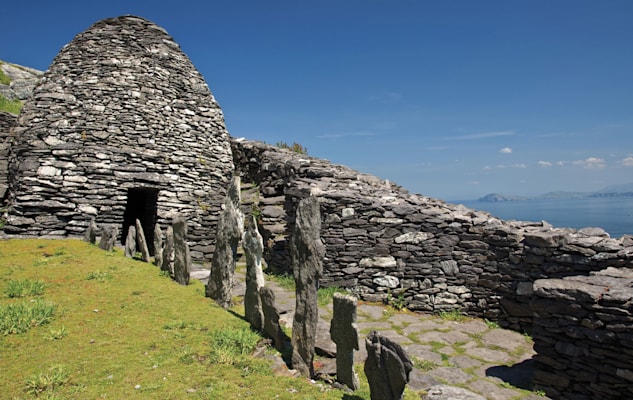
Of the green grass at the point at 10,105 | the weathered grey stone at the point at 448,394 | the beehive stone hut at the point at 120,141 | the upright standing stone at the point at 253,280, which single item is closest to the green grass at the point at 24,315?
the upright standing stone at the point at 253,280

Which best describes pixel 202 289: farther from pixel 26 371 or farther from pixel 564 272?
pixel 564 272

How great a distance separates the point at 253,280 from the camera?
7.12 metres

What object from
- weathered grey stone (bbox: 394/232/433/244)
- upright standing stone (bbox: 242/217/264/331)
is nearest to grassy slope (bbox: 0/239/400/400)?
upright standing stone (bbox: 242/217/264/331)

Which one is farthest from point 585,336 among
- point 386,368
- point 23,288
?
point 23,288

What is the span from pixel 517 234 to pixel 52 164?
15064 mm

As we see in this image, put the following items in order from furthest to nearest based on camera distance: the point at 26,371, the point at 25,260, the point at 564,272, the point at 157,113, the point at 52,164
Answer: the point at 157,113
the point at 52,164
the point at 25,260
the point at 564,272
the point at 26,371

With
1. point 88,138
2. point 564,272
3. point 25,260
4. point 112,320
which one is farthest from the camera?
point 88,138

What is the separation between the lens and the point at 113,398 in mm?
4551

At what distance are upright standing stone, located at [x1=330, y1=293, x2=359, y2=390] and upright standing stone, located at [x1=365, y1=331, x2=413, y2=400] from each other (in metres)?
0.44

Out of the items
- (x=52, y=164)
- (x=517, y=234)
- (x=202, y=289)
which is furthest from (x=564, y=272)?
(x=52, y=164)

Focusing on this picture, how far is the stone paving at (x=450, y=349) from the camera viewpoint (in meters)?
6.17

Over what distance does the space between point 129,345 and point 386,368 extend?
4.19 metres

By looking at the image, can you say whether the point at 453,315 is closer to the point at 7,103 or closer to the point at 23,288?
the point at 23,288

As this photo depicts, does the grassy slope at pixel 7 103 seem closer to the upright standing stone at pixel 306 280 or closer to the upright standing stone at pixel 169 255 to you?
the upright standing stone at pixel 169 255
